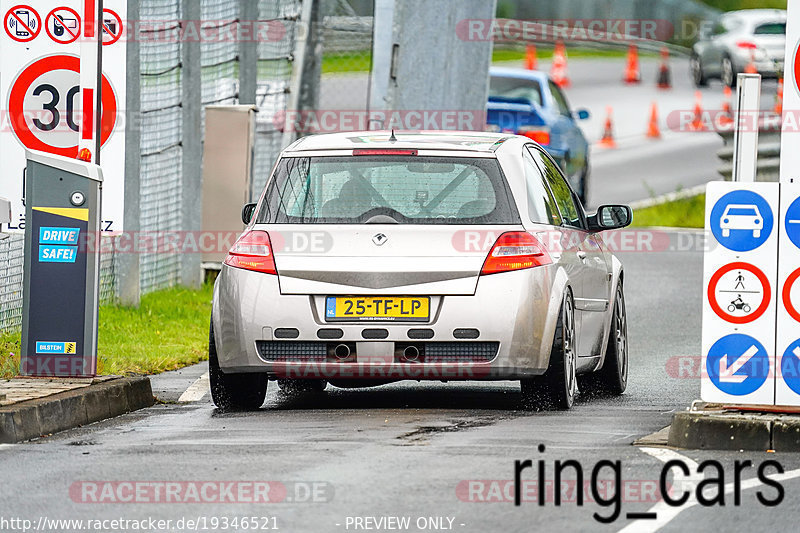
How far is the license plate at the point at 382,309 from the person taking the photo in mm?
9742

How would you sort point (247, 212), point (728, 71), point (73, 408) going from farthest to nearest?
point (728, 71), point (247, 212), point (73, 408)

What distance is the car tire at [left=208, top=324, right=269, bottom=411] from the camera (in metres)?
10.2

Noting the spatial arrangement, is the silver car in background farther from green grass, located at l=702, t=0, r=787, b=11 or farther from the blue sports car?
green grass, located at l=702, t=0, r=787, b=11

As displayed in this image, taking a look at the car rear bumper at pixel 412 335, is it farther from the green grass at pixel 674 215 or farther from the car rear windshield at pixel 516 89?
the green grass at pixel 674 215

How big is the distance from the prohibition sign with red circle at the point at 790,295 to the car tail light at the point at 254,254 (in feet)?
8.59

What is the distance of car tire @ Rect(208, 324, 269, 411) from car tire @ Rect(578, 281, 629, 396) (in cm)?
228

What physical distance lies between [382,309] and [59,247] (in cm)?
188

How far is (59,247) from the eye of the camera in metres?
10.4

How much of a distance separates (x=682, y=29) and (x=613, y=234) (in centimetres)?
2952

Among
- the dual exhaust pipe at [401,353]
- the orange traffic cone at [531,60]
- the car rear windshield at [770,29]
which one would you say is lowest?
the dual exhaust pipe at [401,353]

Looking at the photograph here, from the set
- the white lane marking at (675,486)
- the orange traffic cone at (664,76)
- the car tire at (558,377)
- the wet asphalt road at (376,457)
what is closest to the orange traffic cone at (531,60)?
the orange traffic cone at (664,76)

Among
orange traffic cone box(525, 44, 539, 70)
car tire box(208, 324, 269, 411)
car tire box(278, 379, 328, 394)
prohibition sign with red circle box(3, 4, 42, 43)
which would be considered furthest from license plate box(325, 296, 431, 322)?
orange traffic cone box(525, 44, 539, 70)

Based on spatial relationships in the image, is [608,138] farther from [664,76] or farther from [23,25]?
[23,25]

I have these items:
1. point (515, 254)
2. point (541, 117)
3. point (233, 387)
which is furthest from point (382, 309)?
point (541, 117)
